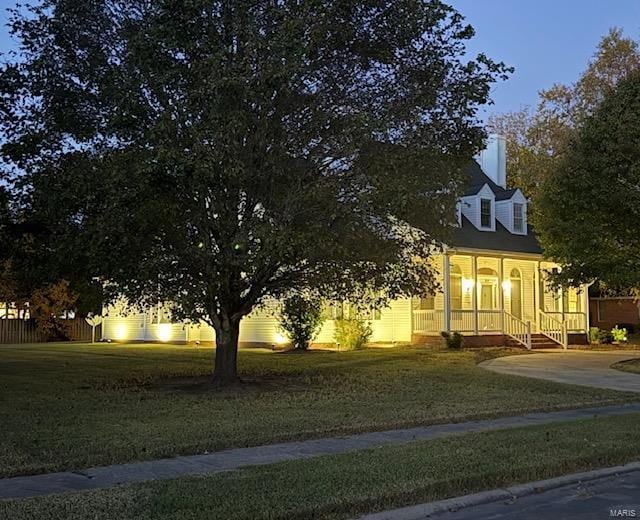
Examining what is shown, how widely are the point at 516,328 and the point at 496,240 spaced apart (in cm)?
360

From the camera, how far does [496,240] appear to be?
30000mm

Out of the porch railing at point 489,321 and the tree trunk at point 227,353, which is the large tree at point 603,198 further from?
the tree trunk at point 227,353

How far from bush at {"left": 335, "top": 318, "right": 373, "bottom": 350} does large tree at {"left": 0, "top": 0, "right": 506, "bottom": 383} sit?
485 inches

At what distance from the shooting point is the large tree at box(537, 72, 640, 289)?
20.6 metres

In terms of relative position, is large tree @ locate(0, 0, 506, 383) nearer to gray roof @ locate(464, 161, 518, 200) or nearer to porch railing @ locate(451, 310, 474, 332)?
porch railing @ locate(451, 310, 474, 332)

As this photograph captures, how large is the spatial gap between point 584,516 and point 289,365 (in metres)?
14.6

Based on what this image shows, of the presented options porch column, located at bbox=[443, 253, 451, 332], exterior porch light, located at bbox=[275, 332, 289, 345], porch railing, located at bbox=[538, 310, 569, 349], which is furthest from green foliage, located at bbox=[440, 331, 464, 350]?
exterior porch light, located at bbox=[275, 332, 289, 345]

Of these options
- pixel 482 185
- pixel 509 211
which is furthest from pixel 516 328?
pixel 482 185

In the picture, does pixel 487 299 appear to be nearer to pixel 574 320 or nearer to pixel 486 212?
pixel 486 212

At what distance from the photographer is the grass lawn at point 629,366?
65.6 feet

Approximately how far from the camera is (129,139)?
522 inches

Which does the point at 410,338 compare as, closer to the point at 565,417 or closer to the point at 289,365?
the point at 289,365

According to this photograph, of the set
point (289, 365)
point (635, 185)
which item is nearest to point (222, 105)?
point (289, 365)

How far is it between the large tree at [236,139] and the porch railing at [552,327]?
1648cm
